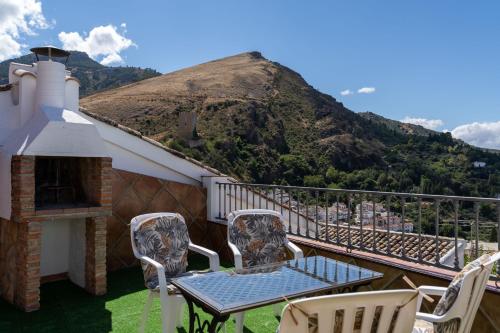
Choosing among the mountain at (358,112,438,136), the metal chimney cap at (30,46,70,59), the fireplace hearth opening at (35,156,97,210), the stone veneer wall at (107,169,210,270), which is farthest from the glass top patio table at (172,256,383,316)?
the mountain at (358,112,438,136)

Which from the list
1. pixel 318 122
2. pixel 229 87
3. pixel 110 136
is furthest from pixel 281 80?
pixel 110 136

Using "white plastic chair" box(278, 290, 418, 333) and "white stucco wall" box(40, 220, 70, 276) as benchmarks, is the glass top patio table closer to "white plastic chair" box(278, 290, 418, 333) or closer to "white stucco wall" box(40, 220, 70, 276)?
"white plastic chair" box(278, 290, 418, 333)

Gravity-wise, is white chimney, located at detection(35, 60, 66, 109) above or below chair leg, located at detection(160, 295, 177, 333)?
above

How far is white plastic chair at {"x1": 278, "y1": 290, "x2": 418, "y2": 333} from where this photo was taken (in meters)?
1.33

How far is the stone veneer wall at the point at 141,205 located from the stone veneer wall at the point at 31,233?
2.63ft

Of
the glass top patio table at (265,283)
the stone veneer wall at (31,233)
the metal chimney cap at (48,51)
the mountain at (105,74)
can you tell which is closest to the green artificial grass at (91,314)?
the stone veneer wall at (31,233)

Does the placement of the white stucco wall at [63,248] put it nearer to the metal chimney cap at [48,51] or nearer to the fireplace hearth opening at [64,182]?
the fireplace hearth opening at [64,182]

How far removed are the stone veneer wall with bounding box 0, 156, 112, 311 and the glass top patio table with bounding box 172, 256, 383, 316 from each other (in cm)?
219

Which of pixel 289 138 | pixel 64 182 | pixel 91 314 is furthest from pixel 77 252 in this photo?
pixel 289 138

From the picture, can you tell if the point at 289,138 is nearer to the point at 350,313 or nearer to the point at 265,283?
the point at 265,283

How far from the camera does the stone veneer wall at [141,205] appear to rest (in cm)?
526

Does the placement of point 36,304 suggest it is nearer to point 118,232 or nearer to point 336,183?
point 118,232

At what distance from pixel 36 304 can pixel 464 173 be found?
3516 centimetres

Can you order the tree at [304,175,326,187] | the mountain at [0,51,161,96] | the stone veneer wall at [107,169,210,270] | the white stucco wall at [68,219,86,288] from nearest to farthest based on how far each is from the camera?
the white stucco wall at [68,219,86,288], the stone veneer wall at [107,169,210,270], the tree at [304,175,326,187], the mountain at [0,51,161,96]
